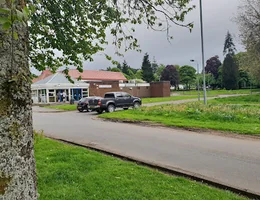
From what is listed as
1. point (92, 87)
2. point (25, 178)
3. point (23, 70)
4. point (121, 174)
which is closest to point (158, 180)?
point (121, 174)

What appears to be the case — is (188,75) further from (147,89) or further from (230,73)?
(147,89)

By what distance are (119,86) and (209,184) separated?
129 ft

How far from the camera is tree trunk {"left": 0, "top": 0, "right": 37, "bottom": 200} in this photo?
5.32 ft

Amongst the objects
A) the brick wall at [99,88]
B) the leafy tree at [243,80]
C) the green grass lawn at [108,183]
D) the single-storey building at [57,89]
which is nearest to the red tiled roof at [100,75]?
the brick wall at [99,88]

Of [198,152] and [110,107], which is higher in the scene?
[110,107]

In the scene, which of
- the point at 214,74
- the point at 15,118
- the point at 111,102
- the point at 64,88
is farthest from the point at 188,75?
the point at 15,118

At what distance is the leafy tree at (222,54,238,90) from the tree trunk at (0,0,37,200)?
7421cm

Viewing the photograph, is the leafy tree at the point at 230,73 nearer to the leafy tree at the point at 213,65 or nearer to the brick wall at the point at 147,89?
the leafy tree at the point at 213,65

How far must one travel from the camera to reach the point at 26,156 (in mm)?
1794

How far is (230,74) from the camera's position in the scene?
228ft

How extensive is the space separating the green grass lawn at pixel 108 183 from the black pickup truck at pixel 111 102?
15.0 m

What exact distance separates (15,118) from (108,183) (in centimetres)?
304

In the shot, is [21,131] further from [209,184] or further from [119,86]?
[119,86]

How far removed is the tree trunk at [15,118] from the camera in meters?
1.62
